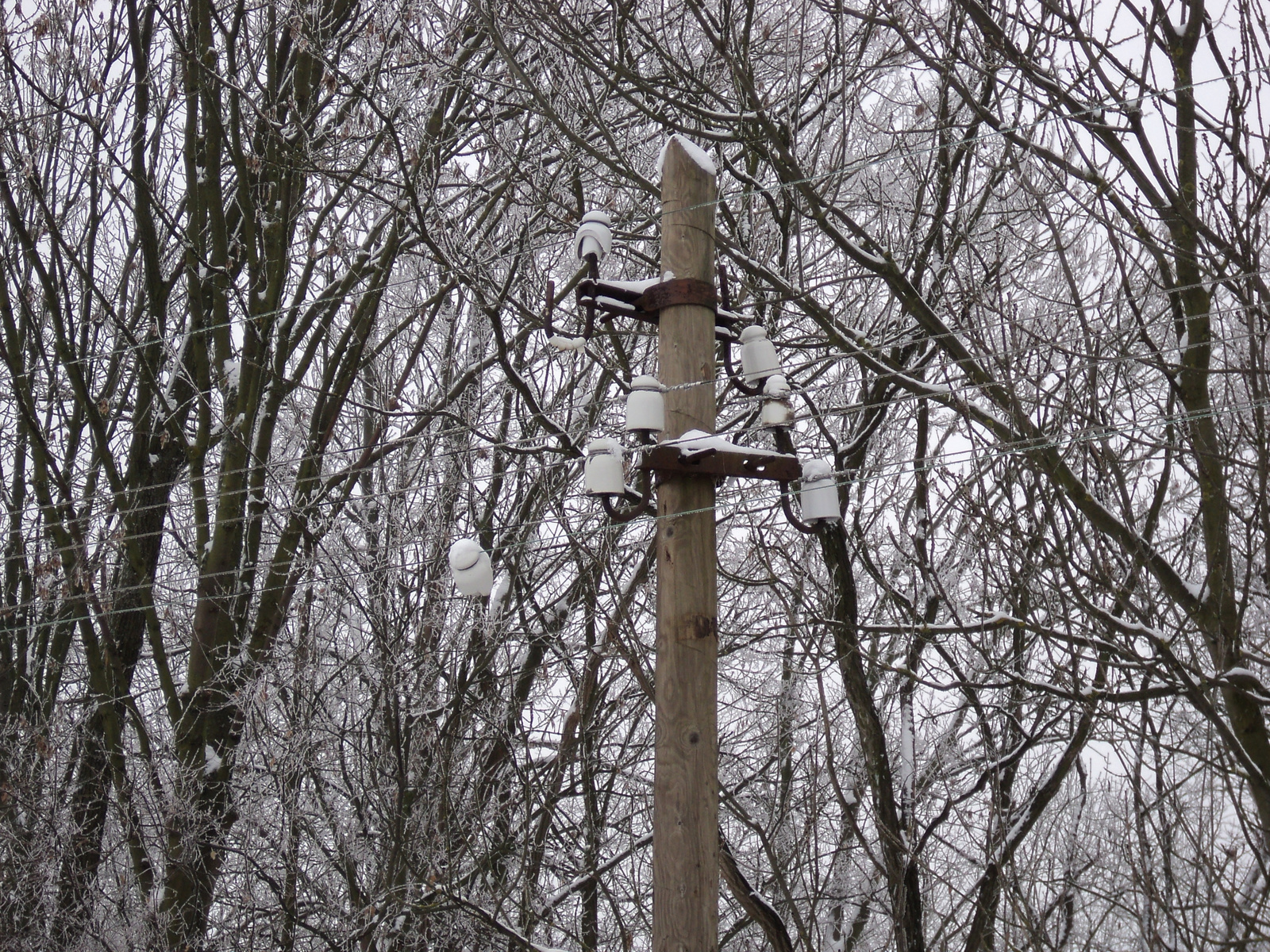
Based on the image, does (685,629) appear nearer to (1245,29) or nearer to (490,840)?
(1245,29)

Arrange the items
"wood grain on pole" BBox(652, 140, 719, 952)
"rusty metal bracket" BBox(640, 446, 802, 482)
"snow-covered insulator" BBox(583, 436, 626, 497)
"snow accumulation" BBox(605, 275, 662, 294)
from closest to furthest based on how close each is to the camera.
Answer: "wood grain on pole" BBox(652, 140, 719, 952), "rusty metal bracket" BBox(640, 446, 802, 482), "snow-covered insulator" BBox(583, 436, 626, 497), "snow accumulation" BBox(605, 275, 662, 294)

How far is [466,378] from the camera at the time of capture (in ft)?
31.1

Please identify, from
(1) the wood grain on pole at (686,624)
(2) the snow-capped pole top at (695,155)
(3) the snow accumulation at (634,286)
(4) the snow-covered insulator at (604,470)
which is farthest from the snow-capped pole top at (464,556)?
(2) the snow-capped pole top at (695,155)

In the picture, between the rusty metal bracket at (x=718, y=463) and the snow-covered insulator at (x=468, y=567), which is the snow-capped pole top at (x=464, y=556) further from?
the rusty metal bracket at (x=718, y=463)

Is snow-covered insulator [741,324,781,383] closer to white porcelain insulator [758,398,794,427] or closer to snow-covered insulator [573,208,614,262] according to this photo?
white porcelain insulator [758,398,794,427]

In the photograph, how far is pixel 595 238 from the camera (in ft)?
14.5

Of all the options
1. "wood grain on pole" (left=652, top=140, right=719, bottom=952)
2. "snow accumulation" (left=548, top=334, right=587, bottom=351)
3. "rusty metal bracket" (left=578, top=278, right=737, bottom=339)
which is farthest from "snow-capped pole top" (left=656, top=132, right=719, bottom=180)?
"snow accumulation" (left=548, top=334, right=587, bottom=351)

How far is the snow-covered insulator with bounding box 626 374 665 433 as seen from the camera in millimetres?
3965

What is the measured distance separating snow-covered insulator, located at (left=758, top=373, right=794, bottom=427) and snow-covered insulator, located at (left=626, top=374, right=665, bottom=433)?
0.46 meters

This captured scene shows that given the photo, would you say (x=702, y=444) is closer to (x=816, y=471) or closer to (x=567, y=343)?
(x=816, y=471)

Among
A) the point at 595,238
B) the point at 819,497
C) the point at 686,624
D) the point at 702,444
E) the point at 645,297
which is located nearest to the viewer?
the point at 686,624

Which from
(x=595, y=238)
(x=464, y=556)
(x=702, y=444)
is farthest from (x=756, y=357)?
(x=464, y=556)

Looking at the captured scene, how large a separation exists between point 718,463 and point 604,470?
17.8 inches

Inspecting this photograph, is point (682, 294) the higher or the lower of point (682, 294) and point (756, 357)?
the higher
